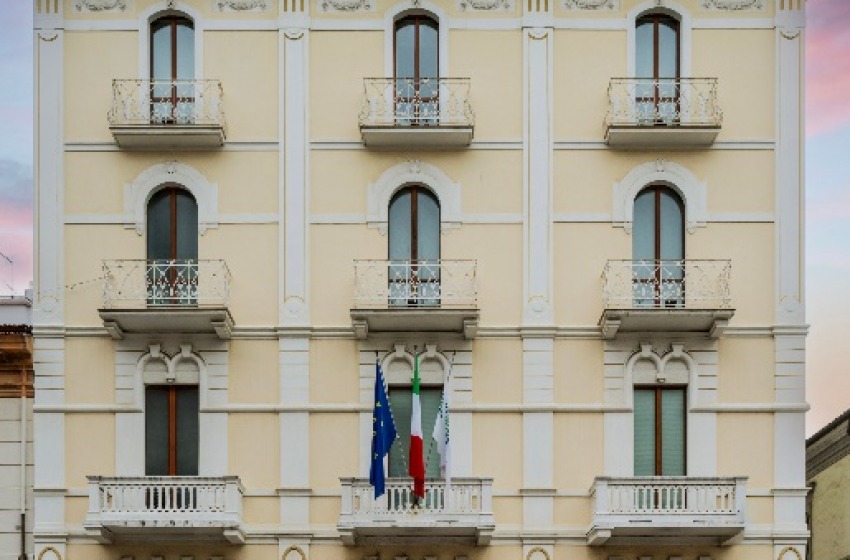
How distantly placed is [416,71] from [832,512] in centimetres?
1689

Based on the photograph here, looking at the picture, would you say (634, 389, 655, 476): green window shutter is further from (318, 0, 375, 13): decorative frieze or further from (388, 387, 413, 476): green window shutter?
(318, 0, 375, 13): decorative frieze

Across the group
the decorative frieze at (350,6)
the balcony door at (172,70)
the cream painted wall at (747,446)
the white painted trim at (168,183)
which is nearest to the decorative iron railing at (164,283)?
the white painted trim at (168,183)

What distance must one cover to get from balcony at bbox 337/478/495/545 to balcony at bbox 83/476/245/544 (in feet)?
7.41

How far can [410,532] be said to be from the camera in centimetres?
4028

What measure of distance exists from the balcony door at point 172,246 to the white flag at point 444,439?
5.53m

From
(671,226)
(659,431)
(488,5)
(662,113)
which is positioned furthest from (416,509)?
(488,5)

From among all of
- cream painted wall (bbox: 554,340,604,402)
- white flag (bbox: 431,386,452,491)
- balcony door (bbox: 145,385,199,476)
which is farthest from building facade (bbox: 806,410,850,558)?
balcony door (bbox: 145,385,199,476)

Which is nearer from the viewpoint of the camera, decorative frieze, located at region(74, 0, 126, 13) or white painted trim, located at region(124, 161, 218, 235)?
white painted trim, located at region(124, 161, 218, 235)

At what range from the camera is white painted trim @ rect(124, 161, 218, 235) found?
1654 inches

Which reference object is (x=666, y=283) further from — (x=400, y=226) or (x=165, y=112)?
(x=165, y=112)

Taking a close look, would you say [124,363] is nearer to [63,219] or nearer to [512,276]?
[63,219]

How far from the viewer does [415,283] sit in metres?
41.7

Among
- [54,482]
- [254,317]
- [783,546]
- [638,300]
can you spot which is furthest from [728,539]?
[54,482]

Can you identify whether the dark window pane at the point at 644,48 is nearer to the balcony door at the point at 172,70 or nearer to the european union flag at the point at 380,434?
the european union flag at the point at 380,434
